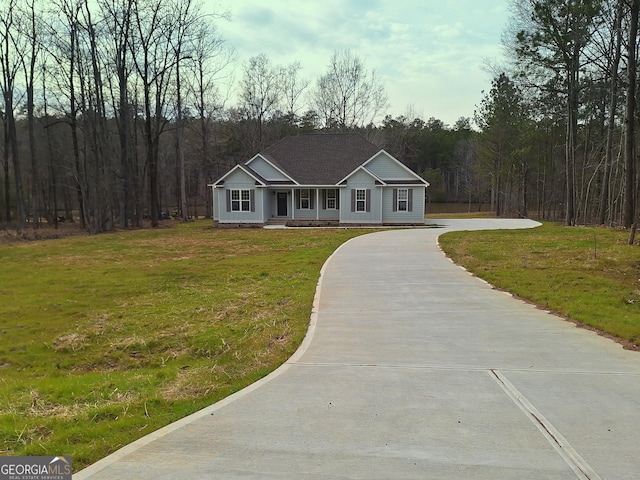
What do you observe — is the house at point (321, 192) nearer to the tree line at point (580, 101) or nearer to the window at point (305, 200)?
the window at point (305, 200)

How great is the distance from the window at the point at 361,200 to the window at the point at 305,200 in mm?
3886

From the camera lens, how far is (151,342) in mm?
6605

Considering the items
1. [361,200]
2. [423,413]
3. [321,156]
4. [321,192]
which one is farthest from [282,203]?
[423,413]

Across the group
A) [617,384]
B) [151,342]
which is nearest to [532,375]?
[617,384]

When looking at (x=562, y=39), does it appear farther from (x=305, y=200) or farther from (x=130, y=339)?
(x=130, y=339)

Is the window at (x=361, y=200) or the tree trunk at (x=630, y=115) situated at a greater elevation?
the tree trunk at (x=630, y=115)

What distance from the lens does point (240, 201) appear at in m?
28.8

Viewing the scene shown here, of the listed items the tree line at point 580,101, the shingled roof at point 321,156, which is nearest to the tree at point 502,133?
the tree line at point 580,101

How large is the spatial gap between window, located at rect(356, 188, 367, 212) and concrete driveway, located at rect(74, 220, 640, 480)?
21.7 m

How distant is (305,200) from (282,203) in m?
1.76

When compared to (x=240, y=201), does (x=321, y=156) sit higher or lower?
higher

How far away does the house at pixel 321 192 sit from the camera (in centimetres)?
2809

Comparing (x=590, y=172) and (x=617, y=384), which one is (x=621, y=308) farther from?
(x=590, y=172)

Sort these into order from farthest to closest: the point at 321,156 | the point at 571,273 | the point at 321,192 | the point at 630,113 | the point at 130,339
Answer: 1. the point at 321,156
2. the point at 321,192
3. the point at 630,113
4. the point at 571,273
5. the point at 130,339
